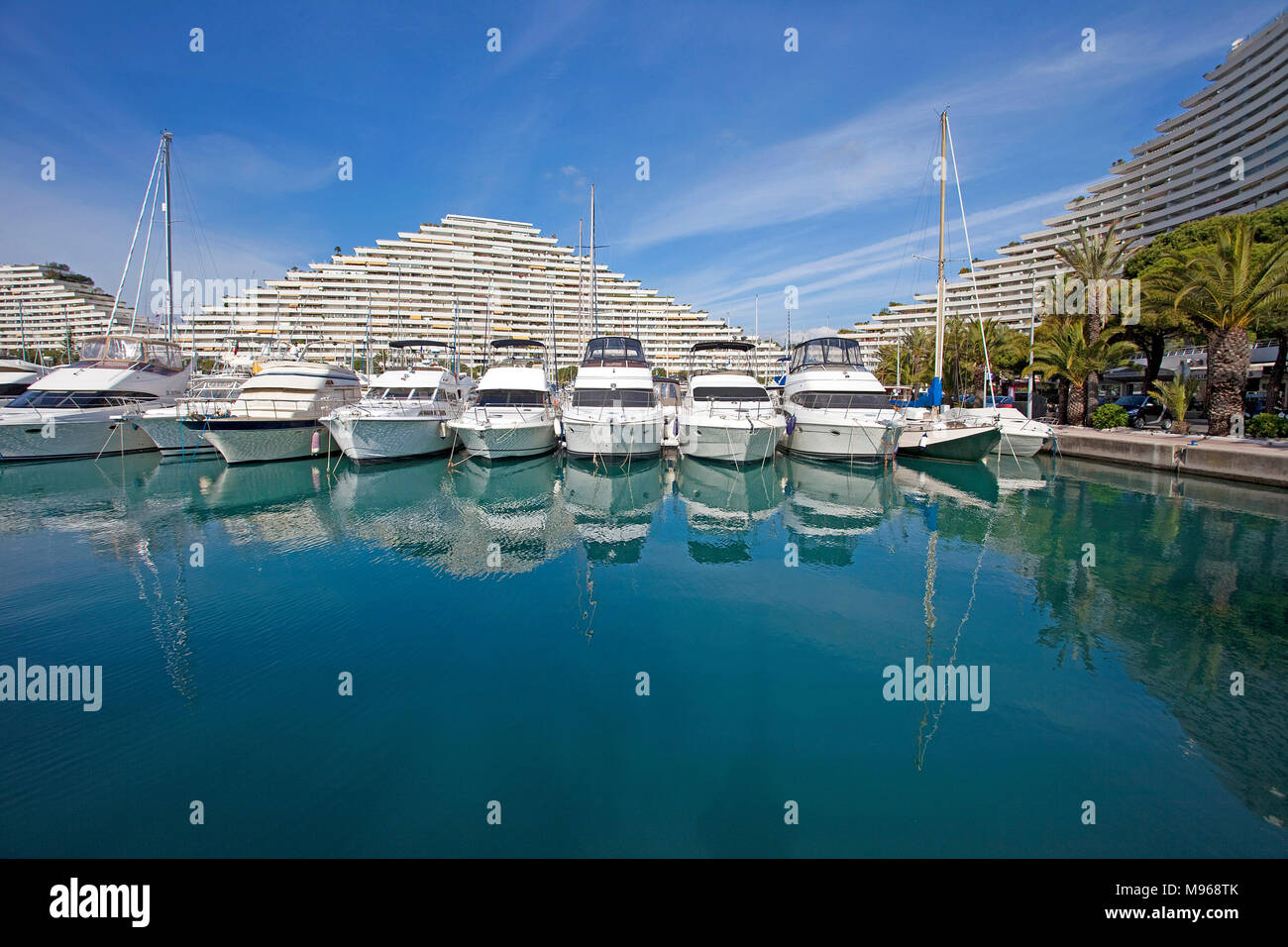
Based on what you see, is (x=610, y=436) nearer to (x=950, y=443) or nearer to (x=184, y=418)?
(x=950, y=443)

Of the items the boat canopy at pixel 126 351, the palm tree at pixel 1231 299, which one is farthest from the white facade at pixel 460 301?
the palm tree at pixel 1231 299

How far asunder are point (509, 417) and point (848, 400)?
40.1ft

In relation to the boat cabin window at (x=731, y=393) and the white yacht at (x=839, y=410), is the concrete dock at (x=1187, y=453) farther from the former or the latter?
the boat cabin window at (x=731, y=393)

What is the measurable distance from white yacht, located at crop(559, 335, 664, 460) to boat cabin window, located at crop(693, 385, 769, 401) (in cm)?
190

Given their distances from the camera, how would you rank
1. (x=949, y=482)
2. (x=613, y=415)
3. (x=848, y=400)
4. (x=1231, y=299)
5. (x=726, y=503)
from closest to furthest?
(x=726, y=503) → (x=949, y=482) → (x=1231, y=299) → (x=613, y=415) → (x=848, y=400)

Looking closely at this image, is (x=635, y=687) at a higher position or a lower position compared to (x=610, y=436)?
lower

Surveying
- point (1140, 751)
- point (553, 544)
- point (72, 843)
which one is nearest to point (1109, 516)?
point (1140, 751)

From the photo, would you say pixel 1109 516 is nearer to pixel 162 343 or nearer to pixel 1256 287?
pixel 1256 287

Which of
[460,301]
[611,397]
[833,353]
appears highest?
[460,301]

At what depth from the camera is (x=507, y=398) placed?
69.6 ft

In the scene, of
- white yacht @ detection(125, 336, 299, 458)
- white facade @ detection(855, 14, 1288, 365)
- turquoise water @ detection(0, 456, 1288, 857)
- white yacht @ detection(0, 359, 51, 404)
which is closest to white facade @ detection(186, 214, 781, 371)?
white facade @ detection(855, 14, 1288, 365)

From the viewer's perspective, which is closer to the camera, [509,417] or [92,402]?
[509,417]

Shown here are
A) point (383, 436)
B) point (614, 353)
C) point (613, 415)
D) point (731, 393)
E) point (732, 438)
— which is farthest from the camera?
point (614, 353)

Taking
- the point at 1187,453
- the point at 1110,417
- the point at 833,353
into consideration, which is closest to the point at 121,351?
the point at 833,353
